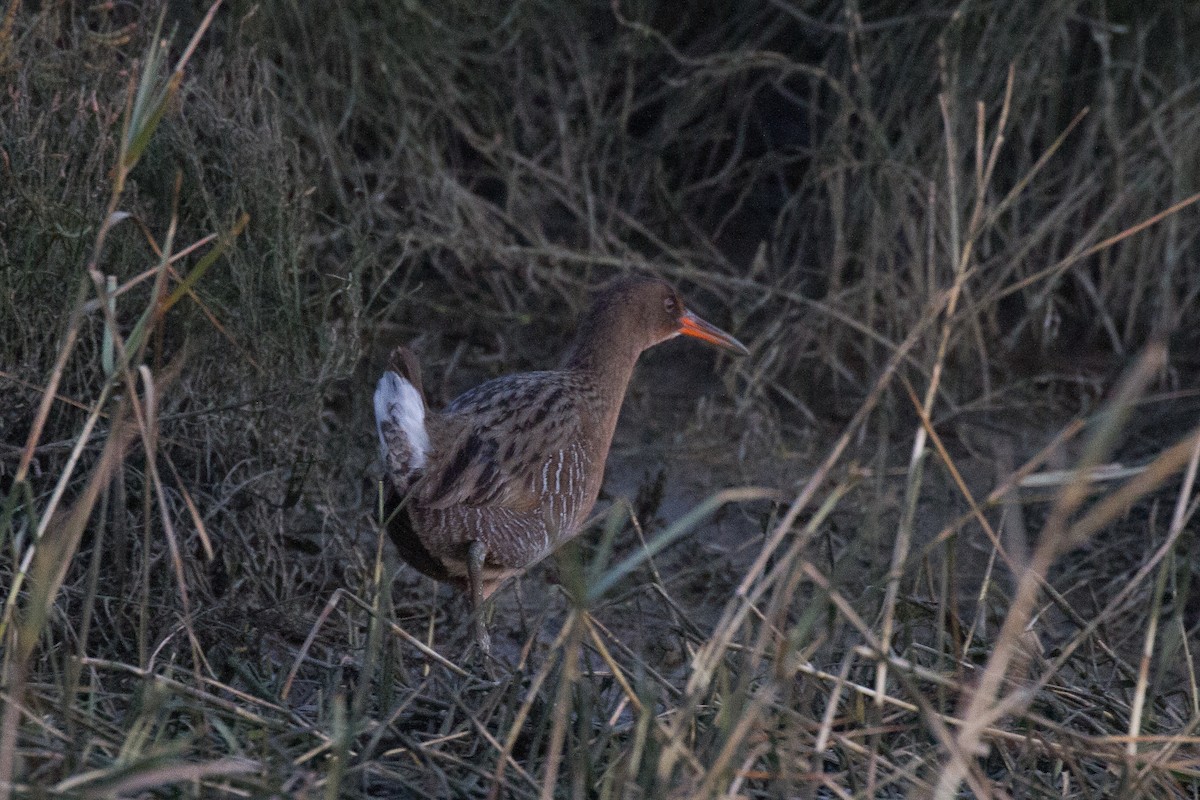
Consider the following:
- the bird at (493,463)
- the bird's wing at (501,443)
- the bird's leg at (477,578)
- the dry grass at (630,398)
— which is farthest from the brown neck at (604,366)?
the bird's leg at (477,578)

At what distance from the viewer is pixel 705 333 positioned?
446cm

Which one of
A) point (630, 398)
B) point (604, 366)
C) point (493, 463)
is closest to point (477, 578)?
point (493, 463)

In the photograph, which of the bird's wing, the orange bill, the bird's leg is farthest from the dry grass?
the orange bill

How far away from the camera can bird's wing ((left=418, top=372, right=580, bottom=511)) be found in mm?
3529

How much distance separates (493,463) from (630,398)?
1651 millimetres

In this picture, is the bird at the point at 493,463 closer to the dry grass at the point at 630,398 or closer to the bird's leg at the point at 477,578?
the bird's leg at the point at 477,578

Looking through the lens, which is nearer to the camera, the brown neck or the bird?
the bird

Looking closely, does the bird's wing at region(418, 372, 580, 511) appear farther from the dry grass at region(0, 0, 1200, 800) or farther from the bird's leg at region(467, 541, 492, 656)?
the dry grass at region(0, 0, 1200, 800)

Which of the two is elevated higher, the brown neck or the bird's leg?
the brown neck

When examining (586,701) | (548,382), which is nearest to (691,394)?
(548,382)

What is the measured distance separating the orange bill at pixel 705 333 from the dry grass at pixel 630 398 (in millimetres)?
437

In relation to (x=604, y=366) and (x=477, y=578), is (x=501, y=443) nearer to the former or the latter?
(x=477, y=578)

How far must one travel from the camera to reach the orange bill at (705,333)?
4422 millimetres

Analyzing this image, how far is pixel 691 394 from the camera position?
17.6 ft
